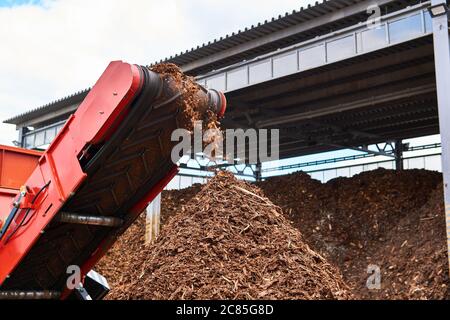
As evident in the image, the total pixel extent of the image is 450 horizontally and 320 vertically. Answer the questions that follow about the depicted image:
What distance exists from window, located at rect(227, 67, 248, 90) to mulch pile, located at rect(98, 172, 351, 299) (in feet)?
→ 21.3

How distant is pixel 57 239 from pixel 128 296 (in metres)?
0.88

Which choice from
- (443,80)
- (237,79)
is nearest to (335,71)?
(237,79)

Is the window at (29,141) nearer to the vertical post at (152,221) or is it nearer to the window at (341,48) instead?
the vertical post at (152,221)

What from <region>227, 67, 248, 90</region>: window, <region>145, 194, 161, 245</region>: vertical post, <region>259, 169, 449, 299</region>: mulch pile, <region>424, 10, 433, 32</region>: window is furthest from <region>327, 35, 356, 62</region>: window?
<region>145, 194, 161, 245</region>: vertical post

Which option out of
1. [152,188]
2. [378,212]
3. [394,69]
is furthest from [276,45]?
[152,188]

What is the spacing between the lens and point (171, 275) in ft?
15.8

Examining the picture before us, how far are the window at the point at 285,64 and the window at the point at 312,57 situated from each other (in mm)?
181

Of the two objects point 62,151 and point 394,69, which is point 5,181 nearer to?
point 62,151

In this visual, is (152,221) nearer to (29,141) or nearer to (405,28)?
(405,28)

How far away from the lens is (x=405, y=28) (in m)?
9.33

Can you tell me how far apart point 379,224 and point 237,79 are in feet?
15.6

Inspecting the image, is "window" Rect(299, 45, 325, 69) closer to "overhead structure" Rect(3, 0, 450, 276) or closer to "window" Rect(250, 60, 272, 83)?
"overhead structure" Rect(3, 0, 450, 276)
